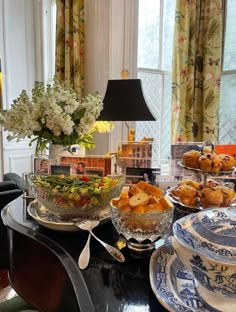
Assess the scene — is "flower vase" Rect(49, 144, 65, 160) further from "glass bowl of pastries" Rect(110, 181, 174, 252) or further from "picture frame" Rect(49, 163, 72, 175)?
"glass bowl of pastries" Rect(110, 181, 174, 252)

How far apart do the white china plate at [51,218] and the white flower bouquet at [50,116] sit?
0.28 metres

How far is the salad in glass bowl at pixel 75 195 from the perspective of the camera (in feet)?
3.08

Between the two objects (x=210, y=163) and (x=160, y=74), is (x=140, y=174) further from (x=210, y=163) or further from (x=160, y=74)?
(x=160, y=74)

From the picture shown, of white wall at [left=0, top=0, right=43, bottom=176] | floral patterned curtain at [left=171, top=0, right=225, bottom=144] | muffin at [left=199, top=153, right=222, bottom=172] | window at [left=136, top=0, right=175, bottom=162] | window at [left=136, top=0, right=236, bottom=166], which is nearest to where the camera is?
muffin at [left=199, top=153, right=222, bottom=172]

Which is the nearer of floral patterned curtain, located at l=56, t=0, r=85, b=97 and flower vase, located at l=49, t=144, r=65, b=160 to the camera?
flower vase, located at l=49, t=144, r=65, b=160

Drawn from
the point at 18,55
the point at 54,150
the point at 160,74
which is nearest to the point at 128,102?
the point at 54,150

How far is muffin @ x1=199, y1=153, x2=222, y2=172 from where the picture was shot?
3.29 ft

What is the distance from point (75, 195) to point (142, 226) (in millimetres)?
268

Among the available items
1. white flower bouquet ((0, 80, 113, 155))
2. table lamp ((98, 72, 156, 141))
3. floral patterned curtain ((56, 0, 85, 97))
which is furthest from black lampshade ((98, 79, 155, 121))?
floral patterned curtain ((56, 0, 85, 97))

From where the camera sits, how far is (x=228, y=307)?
19.3 inches

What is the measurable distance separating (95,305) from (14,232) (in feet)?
1.51

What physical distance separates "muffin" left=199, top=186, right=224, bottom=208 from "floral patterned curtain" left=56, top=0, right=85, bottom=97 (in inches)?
92.8

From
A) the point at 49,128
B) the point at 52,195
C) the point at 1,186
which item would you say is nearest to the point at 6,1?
the point at 1,186

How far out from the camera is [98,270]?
702 mm
